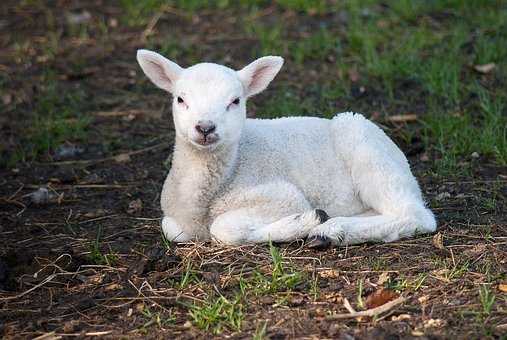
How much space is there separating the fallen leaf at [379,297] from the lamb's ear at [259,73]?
5.52 ft

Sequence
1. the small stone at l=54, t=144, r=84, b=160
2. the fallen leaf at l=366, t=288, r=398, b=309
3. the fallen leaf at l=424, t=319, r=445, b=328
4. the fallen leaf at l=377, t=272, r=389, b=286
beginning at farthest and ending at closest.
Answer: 1. the small stone at l=54, t=144, r=84, b=160
2. the fallen leaf at l=377, t=272, r=389, b=286
3. the fallen leaf at l=366, t=288, r=398, b=309
4. the fallen leaf at l=424, t=319, r=445, b=328

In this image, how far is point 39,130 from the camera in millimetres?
8398

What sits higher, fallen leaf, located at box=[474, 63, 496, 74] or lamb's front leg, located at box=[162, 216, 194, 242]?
lamb's front leg, located at box=[162, 216, 194, 242]

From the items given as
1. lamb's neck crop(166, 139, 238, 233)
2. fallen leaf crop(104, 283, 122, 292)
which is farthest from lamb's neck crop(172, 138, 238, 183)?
fallen leaf crop(104, 283, 122, 292)

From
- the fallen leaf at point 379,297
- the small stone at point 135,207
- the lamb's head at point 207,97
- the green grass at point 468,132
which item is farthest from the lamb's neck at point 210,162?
the green grass at point 468,132

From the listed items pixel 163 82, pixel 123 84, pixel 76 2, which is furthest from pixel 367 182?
pixel 76 2

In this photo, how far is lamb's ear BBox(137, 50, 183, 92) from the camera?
5.95 m

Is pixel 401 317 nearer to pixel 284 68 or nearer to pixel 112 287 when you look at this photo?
pixel 112 287

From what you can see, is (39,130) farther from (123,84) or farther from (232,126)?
(232,126)

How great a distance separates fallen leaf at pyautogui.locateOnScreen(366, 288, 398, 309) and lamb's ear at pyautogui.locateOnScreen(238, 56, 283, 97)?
1682 mm

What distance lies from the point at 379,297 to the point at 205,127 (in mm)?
1369

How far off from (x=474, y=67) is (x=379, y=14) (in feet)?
6.51

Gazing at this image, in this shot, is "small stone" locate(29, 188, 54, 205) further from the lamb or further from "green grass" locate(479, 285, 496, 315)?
"green grass" locate(479, 285, 496, 315)

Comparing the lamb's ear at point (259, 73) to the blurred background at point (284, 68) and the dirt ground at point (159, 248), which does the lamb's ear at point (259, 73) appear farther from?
the blurred background at point (284, 68)
